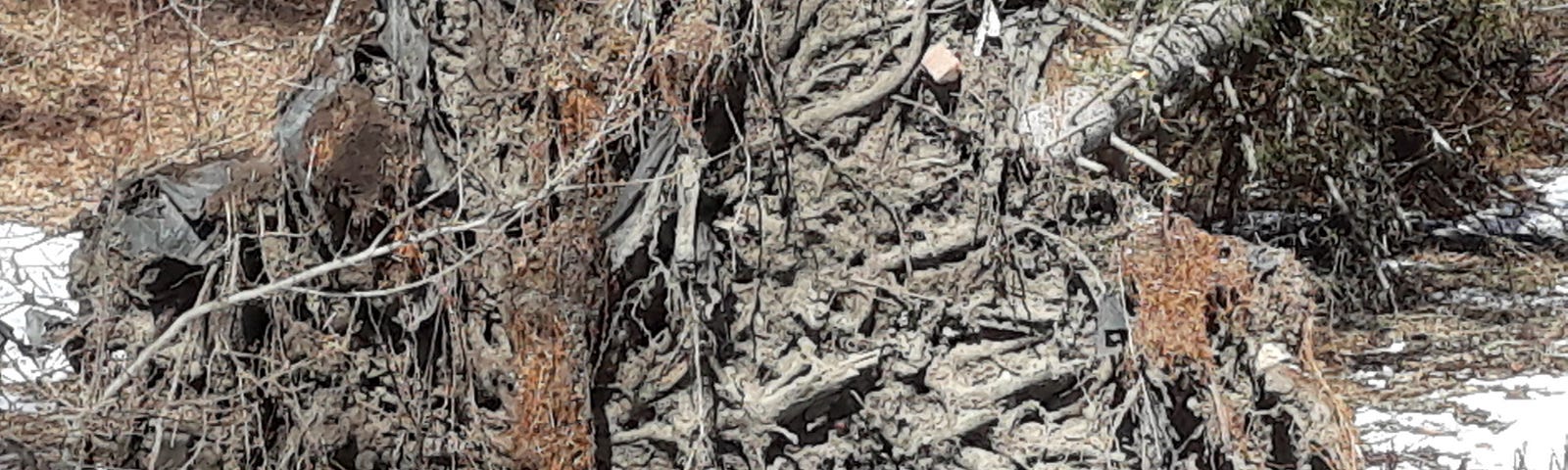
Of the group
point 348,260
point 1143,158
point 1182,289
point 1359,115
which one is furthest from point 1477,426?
point 348,260

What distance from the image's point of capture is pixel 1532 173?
36.2ft

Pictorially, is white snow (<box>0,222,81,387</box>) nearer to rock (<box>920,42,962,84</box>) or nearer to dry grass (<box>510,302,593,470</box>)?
dry grass (<box>510,302,593,470</box>)

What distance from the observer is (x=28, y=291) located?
6176mm

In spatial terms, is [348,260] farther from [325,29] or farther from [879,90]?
[879,90]

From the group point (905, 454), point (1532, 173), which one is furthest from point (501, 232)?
point (1532, 173)

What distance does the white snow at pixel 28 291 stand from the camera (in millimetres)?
4523

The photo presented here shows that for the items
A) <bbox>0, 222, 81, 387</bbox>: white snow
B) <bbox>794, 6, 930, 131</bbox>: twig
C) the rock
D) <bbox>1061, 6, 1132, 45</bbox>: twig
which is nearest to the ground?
<bbox>1061, 6, 1132, 45</bbox>: twig

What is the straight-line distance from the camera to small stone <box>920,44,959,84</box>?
12.8 ft

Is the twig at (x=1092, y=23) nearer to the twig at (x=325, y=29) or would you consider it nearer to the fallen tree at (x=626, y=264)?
the fallen tree at (x=626, y=264)

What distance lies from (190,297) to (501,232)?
79 cm

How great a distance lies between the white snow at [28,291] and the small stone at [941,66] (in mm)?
2230

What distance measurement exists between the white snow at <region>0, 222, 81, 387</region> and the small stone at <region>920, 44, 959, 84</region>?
2230 mm

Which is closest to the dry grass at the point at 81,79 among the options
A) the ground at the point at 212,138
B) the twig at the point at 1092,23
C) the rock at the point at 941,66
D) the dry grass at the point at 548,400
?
the ground at the point at 212,138

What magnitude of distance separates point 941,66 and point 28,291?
387 centimetres
